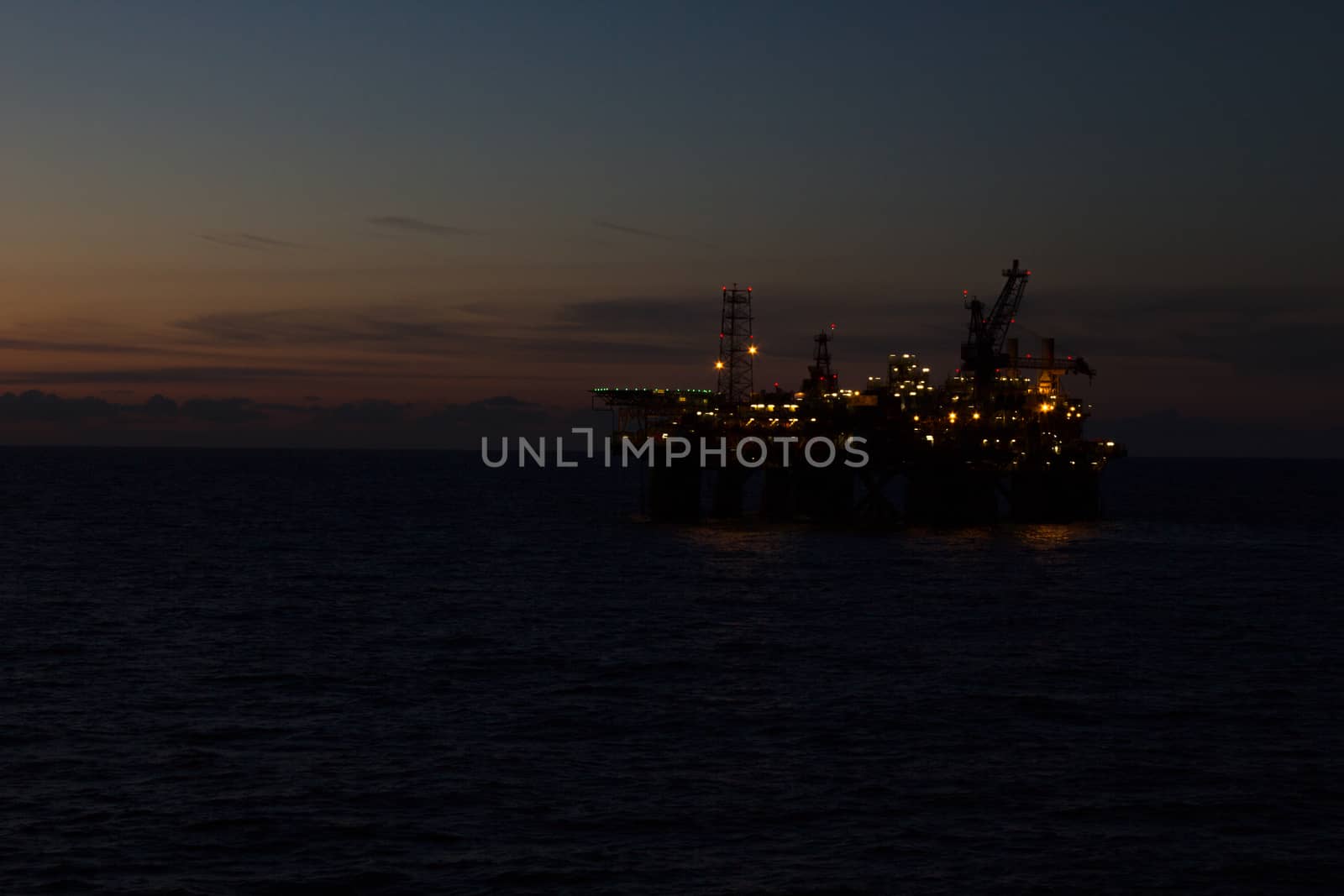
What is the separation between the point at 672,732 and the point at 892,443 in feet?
278

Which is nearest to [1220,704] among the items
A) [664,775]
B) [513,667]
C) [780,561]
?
[664,775]

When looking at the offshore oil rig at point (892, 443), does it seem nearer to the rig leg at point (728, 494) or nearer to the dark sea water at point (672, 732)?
the rig leg at point (728, 494)

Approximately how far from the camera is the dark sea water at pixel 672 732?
29625 millimetres

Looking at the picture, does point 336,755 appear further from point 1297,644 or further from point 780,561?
point 780,561

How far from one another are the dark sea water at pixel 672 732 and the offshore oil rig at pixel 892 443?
37361mm

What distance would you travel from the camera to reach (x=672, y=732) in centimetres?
4103

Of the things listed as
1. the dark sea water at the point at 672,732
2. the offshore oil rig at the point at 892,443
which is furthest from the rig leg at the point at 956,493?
the dark sea water at the point at 672,732

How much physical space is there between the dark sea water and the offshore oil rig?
37.4m

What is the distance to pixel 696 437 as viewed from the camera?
126 metres

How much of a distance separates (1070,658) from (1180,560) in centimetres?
4710

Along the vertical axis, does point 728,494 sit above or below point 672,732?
above

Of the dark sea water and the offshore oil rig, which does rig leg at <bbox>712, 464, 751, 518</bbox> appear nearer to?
the offshore oil rig

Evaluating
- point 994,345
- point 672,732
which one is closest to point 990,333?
point 994,345

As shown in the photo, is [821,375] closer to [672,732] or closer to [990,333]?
[990,333]
